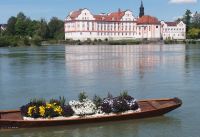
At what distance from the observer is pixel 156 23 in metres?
172

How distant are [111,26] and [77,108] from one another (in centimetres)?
15322

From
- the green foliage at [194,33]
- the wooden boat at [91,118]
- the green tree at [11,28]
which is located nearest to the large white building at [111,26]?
the green foliage at [194,33]

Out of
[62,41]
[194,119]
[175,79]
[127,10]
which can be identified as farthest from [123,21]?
[194,119]

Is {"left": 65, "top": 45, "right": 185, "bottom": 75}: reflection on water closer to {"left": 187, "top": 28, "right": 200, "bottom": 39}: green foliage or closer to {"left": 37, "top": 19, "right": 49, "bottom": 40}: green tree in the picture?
{"left": 37, "top": 19, "right": 49, "bottom": 40}: green tree

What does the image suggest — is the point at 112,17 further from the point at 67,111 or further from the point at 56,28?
the point at 67,111

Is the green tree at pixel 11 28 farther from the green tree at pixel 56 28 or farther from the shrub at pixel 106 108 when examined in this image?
the shrub at pixel 106 108

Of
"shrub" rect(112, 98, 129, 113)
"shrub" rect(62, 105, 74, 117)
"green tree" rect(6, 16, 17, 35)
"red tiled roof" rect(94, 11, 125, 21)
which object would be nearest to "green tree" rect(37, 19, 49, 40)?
"green tree" rect(6, 16, 17, 35)

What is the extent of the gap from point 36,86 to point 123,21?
→ 473 ft

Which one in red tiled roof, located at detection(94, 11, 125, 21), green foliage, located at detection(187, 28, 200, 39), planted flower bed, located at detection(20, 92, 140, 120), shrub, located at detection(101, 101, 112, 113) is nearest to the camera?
planted flower bed, located at detection(20, 92, 140, 120)

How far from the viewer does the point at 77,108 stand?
14.9m

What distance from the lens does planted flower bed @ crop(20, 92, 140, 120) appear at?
1452 centimetres

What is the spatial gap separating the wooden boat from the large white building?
481ft

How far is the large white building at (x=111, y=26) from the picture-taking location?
162512 millimetres

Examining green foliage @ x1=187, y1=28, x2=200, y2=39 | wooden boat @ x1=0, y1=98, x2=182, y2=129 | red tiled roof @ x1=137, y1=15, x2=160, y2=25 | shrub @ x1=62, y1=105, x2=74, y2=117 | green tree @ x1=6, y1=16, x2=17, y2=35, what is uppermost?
red tiled roof @ x1=137, y1=15, x2=160, y2=25
